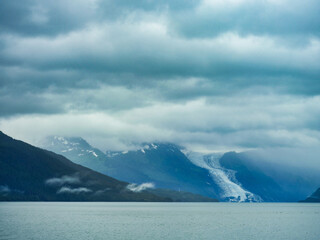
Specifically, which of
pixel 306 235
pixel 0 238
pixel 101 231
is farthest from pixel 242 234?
pixel 0 238

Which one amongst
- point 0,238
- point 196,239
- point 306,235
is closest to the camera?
point 0,238

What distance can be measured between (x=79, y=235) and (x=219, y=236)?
41.2 meters

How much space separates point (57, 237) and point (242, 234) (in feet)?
184

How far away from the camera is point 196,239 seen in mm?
127438

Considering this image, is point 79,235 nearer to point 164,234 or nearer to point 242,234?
point 164,234

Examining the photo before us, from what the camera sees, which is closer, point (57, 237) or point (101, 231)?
point (57, 237)

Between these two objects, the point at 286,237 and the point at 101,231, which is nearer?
the point at 286,237

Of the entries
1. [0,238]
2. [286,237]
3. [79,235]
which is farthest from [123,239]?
[286,237]

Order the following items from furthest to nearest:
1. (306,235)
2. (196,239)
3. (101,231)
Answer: (101,231), (306,235), (196,239)

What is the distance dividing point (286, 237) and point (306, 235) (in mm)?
9430

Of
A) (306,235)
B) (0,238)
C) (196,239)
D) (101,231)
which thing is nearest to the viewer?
(0,238)

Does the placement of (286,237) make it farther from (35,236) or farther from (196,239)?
(35,236)

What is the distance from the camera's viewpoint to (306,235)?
139m

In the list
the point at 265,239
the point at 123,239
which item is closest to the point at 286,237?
the point at 265,239
